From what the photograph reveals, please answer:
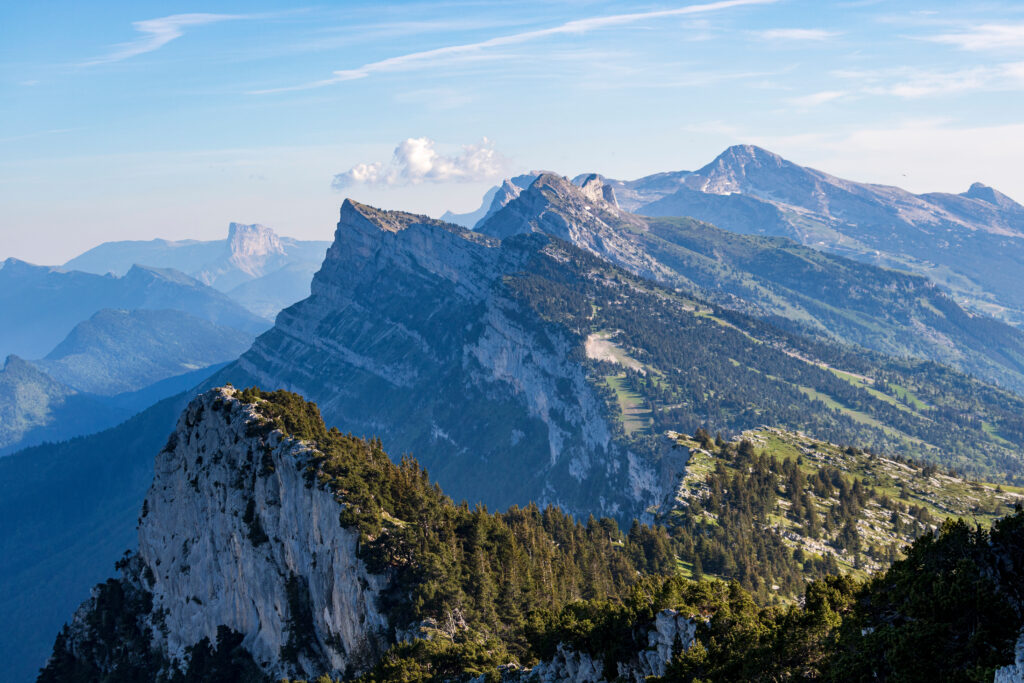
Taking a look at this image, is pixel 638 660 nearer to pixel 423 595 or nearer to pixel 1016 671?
pixel 1016 671

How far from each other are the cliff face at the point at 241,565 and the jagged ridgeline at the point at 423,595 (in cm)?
35

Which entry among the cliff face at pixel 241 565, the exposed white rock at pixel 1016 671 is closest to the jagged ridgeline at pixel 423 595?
the exposed white rock at pixel 1016 671

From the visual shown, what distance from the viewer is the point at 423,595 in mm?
96625

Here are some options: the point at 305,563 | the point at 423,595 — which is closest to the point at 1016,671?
the point at 423,595

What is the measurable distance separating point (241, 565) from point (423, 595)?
40.2m

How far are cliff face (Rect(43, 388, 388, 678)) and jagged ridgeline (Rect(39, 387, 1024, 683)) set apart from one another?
35 centimetres

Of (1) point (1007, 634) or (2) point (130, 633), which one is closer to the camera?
(1) point (1007, 634)

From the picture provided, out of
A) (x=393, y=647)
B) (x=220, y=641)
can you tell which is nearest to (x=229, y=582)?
(x=220, y=641)

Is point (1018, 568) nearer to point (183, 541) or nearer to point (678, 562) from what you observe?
point (678, 562)

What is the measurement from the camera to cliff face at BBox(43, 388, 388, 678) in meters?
106

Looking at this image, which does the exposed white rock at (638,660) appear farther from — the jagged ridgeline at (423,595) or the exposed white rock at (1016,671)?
the exposed white rock at (1016,671)

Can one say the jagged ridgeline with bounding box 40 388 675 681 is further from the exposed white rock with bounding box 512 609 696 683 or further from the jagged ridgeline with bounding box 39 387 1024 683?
the exposed white rock with bounding box 512 609 696 683

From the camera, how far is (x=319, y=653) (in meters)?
109

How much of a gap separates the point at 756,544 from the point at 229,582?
91.3 m
